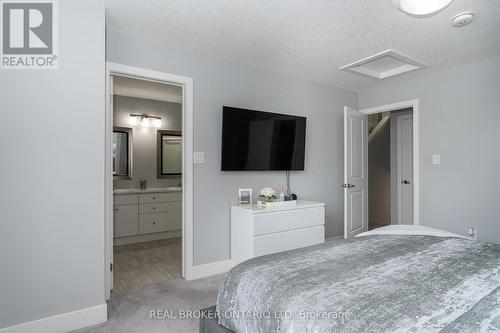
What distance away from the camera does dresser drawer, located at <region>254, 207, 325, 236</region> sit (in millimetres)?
2959

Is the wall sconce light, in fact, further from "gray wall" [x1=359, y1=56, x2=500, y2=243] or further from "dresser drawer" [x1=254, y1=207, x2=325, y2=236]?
"gray wall" [x1=359, y1=56, x2=500, y2=243]

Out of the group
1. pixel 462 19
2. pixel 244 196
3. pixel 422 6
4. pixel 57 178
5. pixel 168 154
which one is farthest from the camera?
pixel 168 154

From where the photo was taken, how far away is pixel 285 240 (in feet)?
10.3

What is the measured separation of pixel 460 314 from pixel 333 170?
11.3ft

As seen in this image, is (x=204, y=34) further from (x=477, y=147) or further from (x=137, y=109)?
(x=477, y=147)

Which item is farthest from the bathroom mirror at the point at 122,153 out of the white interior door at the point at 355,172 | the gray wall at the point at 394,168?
the gray wall at the point at 394,168

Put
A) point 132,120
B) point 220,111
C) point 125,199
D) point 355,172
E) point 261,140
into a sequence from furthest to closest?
point 132,120 < point 125,199 < point 355,172 < point 261,140 < point 220,111

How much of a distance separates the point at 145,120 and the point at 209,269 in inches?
115

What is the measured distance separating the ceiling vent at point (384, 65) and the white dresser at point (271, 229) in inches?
69.7

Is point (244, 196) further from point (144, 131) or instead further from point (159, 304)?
point (144, 131)

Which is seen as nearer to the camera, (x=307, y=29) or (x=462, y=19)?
(x=462, y=19)

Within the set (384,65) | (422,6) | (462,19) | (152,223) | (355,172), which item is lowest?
(152,223)

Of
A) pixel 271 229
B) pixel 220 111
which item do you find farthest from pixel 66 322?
pixel 220 111

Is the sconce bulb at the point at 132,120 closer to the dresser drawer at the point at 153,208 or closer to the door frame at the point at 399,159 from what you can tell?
the dresser drawer at the point at 153,208
